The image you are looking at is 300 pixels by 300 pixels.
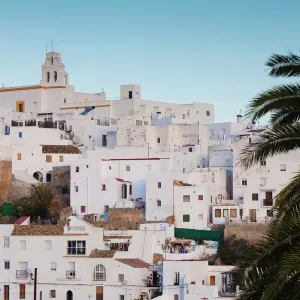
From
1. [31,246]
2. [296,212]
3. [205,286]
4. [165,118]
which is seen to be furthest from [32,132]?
[296,212]

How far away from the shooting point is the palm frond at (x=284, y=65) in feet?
47.5

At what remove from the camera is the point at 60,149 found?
5372 cm

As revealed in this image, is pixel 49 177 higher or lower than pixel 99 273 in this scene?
higher

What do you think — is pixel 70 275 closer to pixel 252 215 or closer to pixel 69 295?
pixel 69 295

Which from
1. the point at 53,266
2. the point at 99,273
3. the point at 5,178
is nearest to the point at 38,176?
the point at 5,178

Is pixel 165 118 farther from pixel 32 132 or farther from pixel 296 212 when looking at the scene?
pixel 296 212

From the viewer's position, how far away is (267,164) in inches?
1903

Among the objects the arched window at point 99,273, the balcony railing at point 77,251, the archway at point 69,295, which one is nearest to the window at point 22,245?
the balcony railing at point 77,251

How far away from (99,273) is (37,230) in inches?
149

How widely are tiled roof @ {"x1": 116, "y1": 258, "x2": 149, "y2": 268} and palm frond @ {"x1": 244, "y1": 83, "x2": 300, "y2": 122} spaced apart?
1035 inches

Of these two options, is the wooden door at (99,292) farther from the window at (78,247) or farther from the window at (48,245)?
the window at (48,245)

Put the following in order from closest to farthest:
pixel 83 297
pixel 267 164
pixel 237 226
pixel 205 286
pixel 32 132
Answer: pixel 205 286 < pixel 83 297 < pixel 237 226 < pixel 267 164 < pixel 32 132

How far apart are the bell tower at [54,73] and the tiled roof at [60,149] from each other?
11.6 meters

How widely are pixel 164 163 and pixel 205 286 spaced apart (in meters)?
13.7
